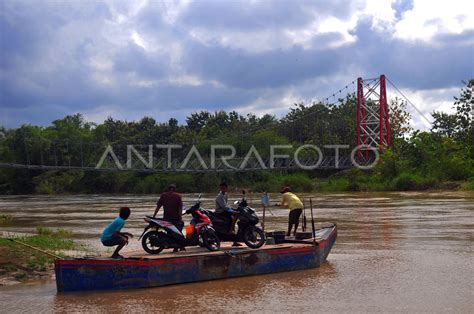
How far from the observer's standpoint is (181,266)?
984 cm

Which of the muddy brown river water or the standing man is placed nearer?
the muddy brown river water

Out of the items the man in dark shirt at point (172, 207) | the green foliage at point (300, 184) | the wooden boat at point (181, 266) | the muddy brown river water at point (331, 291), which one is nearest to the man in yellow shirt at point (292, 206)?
the muddy brown river water at point (331, 291)

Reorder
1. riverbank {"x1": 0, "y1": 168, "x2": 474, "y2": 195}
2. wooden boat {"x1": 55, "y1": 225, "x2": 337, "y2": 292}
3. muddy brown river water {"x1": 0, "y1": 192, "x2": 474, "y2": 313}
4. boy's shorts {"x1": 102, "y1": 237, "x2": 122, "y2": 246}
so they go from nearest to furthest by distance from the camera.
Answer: muddy brown river water {"x1": 0, "y1": 192, "x2": 474, "y2": 313}
wooden boat {"x1": 55, "y1": 225, "x2": 337, "y2": 292}
boy's shorts {"x1": 102, "y1": 237, "x2": 122, "y2": 246}
riverbank {"x1": 0, "y1": 168, "x2": 474, "y2": 195}

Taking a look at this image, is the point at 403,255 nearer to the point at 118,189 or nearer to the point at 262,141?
the point at 262,141

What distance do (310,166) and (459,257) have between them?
44.5 m

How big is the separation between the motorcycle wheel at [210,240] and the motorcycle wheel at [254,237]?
57 centimetres

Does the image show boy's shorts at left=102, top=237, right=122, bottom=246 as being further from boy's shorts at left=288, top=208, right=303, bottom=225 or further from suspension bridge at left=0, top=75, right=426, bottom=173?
suspension bridge at left=0, top=75, right=426, bottom=173

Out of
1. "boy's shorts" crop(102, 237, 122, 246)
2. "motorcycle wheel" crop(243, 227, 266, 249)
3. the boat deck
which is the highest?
"boy's shorts" crop(102, 237, 122, 246)

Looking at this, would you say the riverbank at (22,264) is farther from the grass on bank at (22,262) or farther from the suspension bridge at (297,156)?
the suspension bridge at (297,156)

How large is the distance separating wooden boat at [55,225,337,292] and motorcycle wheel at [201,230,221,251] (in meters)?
0.13

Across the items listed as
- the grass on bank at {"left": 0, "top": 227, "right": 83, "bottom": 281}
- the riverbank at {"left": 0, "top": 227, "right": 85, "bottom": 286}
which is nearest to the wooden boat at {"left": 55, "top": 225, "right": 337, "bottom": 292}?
the riverbank at {"left": 0, "top": 227, "right": 85, "bottom": 286}

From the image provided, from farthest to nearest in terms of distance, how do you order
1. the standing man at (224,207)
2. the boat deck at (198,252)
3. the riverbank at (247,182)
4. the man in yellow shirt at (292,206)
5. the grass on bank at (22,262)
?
1. the riverbank at (247,182)
2. the man in yellow shirt at (292,206)
3. the grass on bank at (22,262)
4. the standing man at (224,207)
5. the boat deck at (198,252)

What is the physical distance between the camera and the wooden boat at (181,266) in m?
9.34

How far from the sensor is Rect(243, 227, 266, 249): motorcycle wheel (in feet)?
35.8
